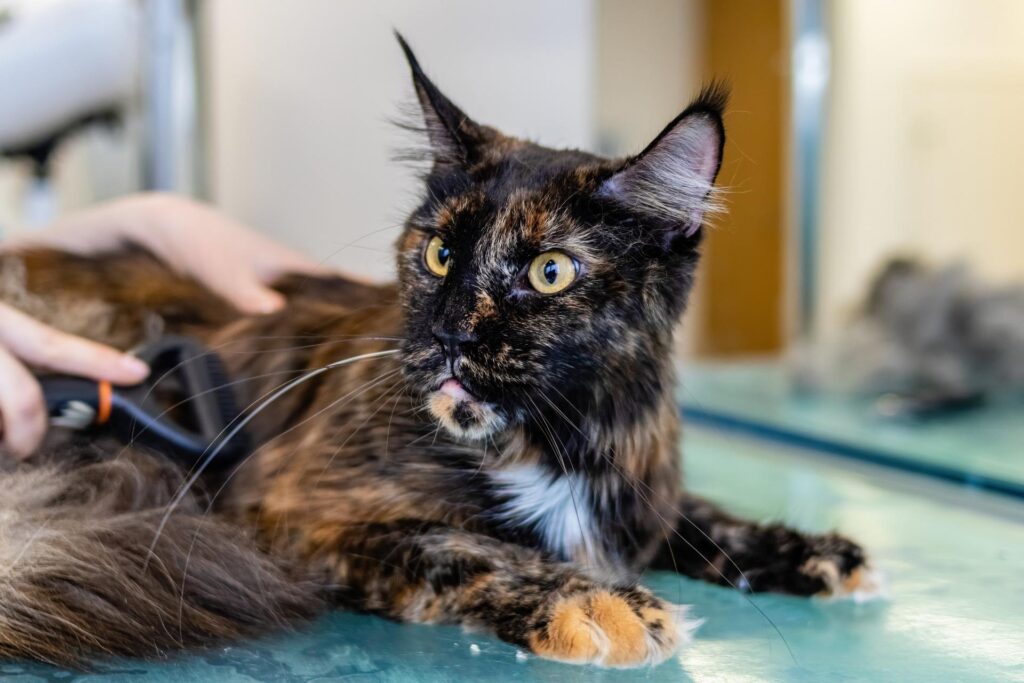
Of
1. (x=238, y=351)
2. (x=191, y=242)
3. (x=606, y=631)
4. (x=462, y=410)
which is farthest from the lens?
(x=191, y=242)

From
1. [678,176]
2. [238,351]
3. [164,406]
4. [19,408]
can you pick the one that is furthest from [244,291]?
[678,176]

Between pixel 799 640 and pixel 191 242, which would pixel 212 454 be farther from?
pixel 799 640

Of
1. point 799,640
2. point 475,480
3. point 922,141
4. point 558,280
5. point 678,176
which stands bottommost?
point 799,640

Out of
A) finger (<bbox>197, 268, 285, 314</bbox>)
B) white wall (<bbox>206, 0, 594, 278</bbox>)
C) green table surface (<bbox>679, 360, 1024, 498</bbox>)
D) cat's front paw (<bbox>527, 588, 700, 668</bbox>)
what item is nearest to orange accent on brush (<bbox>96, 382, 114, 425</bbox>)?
finger (<bbox>197, 268, 285, 314</bbox>)

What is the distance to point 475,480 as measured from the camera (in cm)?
105

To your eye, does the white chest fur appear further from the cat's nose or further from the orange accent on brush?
the orange accent on brush

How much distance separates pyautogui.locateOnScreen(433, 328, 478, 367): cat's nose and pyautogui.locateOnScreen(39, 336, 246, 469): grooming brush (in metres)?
0.35

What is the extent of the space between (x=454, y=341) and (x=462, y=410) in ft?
0.24

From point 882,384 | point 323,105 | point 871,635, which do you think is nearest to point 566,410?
point 871,635

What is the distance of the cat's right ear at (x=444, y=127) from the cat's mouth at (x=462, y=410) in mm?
293

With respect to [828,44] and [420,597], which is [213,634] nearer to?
[420,597]

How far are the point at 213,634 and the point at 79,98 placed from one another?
6.15 ft

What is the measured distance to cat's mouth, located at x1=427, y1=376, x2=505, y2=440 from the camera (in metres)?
0.94

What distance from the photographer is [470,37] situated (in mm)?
2742
